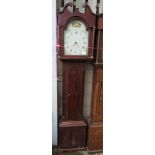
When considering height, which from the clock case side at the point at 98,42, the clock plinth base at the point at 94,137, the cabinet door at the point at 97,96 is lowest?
the clock plinth base at the point at 94,137

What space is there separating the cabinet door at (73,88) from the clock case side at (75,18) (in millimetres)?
116

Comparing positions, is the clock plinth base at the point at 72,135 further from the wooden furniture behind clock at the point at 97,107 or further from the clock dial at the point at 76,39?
the clock dial at the point at 76,39

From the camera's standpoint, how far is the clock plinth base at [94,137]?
1.96 metres

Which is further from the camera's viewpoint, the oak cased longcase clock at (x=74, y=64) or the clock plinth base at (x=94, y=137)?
the clock plinth base at (x=94, y=137)

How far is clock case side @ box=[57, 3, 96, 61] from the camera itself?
5.53 feet

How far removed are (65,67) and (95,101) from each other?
0.46 m

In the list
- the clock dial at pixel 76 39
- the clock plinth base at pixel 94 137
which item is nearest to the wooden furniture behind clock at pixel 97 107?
the clock plinth base at pixel 94 137

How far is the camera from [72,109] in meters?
1.96

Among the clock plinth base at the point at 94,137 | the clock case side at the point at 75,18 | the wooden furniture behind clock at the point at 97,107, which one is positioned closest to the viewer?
the clock case side at the point at 75,18

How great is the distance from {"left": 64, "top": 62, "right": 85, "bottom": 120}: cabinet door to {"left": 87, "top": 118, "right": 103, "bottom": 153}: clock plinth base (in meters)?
0.20

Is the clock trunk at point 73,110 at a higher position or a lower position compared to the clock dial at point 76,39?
lower
